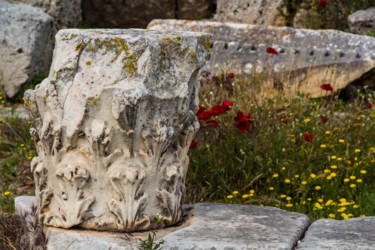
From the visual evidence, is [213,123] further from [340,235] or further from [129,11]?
[129,11]

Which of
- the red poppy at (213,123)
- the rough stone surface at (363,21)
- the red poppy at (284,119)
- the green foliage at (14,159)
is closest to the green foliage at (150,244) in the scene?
Result: the green foliage at (14,159)

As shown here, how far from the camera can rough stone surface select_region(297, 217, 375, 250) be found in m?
4.19

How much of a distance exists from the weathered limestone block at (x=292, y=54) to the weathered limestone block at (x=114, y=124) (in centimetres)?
378

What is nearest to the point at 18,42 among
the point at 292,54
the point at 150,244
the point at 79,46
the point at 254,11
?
the point at 292,54

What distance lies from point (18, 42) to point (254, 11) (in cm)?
322

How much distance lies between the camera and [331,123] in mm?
7238

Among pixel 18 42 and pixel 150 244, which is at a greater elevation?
pixel 18 42

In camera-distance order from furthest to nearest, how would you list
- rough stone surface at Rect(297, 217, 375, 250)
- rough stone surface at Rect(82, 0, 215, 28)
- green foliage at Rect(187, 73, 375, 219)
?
rough stone surface at Rect(82, 0, 215, 28) < green foliage at Rect(187, 73, 375, 219) < rough stone surface at Rect(297, 217, 375, 250)

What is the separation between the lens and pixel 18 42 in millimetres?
9656

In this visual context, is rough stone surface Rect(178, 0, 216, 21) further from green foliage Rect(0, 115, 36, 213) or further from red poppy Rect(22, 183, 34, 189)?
red poppy Rect(22, 183, 34, 189)

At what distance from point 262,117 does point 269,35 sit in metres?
2.58

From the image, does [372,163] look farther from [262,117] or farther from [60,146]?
[60,146]

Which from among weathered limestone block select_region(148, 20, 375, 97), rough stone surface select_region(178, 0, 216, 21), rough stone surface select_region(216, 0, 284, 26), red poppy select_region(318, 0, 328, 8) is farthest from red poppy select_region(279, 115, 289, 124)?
rough stone surface select_region(178, 0, 216, 21)

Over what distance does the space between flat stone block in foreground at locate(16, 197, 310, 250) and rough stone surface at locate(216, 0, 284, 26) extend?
6.60 metres
